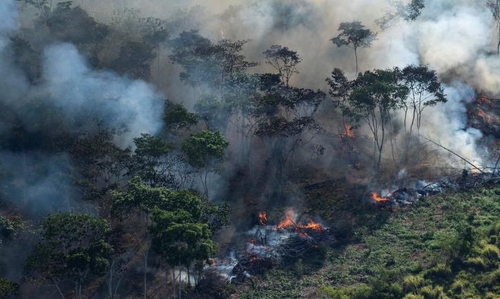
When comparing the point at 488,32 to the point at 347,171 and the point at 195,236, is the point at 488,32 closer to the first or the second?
the point at 347,171

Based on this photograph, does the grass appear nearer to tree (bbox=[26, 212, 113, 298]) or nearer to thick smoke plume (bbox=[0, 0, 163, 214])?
tree (bbox=[26, 212, 113, 298])

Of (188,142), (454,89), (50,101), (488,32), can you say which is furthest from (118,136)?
(488,32)

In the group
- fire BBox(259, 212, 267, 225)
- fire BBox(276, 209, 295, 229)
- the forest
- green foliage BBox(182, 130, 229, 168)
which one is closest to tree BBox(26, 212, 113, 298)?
the forest

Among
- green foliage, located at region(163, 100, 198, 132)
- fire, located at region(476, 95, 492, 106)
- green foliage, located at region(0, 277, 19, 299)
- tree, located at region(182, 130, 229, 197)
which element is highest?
fire, located at region(476, 95, 492, 106)

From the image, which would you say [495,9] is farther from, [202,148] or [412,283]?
[412,283]

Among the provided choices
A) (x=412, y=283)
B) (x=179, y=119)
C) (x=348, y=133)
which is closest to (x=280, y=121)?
(x=179, y=119)
